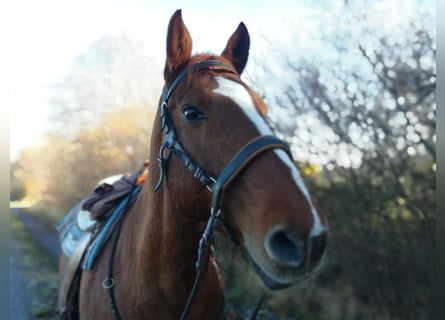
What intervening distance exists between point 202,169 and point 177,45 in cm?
70

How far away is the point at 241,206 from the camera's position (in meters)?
1.56

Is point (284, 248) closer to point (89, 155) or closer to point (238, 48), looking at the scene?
point (238, 48)

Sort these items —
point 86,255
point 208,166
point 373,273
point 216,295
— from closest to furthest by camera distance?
1. point 208,166
2. point 216,295
3. point 86,255
4. point 373,273

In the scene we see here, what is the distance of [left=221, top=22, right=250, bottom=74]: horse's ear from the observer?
7.27 ft

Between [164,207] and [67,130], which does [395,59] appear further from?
[67,130]

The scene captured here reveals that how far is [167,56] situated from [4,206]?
3.46 feet

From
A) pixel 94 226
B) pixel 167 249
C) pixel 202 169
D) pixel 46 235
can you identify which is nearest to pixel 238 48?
pixel 202 169

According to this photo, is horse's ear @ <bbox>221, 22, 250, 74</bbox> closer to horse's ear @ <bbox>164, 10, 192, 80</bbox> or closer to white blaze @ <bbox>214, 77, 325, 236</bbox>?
horse's ear @ <bbox>164, 10, 192, 80</bbox>

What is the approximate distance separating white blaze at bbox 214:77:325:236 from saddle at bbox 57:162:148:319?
1470 mm

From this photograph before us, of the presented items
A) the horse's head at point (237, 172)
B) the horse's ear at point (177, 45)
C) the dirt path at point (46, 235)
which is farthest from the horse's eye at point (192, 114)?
the dirt path at point (46, 235)

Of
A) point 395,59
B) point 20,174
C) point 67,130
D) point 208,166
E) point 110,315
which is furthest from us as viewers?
point 20,174

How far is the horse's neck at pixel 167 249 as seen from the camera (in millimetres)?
1980

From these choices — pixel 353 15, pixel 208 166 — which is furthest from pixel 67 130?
pixel 208 166

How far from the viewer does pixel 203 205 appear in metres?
1.77
